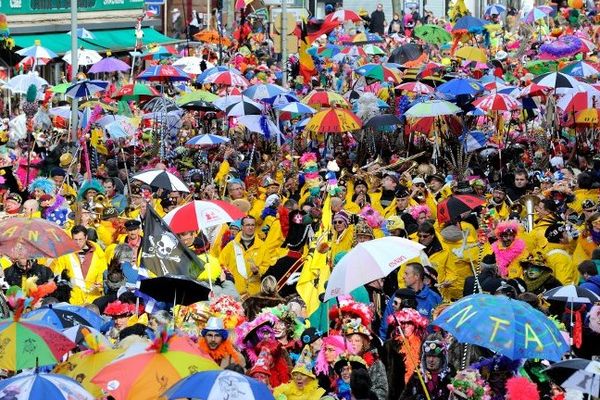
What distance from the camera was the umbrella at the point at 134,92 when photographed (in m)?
24.3

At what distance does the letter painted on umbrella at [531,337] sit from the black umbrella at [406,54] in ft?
63.5

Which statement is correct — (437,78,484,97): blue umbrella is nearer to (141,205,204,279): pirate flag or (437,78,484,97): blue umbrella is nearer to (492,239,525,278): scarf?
(492,239,525,278): scarf

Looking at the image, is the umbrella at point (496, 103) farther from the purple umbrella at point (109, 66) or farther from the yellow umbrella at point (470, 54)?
the purple umbrella at point (109, 66)

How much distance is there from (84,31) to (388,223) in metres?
18.7

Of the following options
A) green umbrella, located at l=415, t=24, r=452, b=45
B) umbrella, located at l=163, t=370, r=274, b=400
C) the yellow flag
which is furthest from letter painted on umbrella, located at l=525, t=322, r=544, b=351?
green umbrella, located at l=415, t=24, r=452, b=45

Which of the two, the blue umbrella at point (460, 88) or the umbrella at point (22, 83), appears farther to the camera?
the umbrella at point (22, 83)

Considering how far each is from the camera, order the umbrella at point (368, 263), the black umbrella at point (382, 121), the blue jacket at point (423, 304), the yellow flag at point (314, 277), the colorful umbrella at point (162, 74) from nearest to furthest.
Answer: the umbrella at point (368, 263)
the blue jacket at point (423, 304)
the yellow flag at point (314, 277)
the black umbrella at point (382, 121)
the colorful umbrella at point (162, 74)

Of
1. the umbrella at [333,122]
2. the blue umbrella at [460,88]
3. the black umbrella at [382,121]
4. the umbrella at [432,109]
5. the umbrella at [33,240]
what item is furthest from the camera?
the blue umbrella at [460,88]

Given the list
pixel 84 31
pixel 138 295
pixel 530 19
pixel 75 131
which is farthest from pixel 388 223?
pixel 530 19

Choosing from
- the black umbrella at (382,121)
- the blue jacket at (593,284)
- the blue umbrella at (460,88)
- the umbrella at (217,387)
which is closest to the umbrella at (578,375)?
the umbrella at (217,387)

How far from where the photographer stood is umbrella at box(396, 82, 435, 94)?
76.3ft

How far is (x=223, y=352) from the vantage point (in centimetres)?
1055

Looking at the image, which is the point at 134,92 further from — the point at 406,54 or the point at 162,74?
the point at 406,54

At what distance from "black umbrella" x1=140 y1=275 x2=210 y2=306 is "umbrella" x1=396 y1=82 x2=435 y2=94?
12.1 metres
